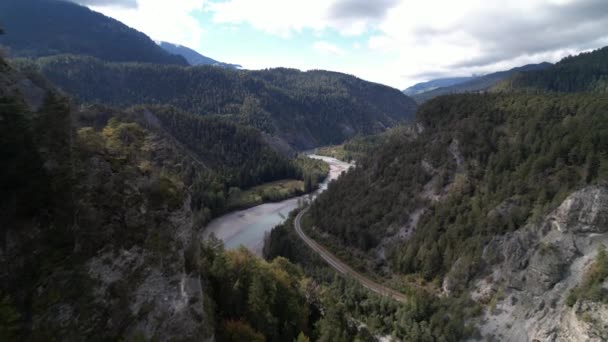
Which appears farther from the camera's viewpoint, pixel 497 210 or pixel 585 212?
pixel 497 210

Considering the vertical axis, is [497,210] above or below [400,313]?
above

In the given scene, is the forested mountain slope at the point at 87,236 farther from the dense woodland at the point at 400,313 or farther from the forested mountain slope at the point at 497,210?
the forested mountain slope at the point at 497,210

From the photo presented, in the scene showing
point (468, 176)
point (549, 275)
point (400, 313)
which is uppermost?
point (468, 176)

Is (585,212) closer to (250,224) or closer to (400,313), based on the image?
(400,313)

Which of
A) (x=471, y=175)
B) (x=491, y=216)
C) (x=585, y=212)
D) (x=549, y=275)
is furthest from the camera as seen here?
(x=471, y=175)

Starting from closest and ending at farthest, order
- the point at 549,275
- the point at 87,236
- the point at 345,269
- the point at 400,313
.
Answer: the point at 87,236 → the point at 549,275 → the point at 400,313 → the point at 345,269

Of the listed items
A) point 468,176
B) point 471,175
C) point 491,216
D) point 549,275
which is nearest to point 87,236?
point 549,275
